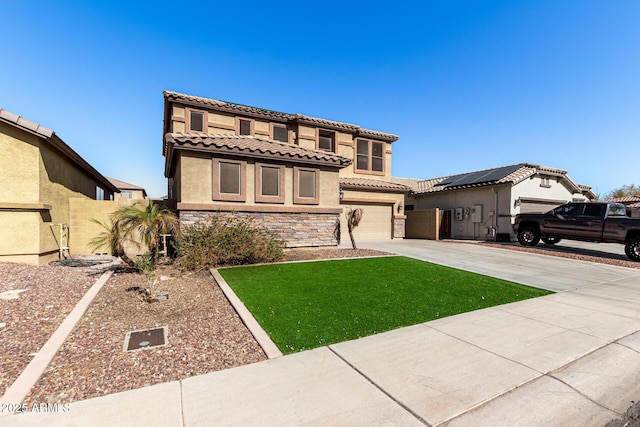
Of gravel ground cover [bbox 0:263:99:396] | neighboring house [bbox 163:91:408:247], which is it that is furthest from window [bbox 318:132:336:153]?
gravel ground cover [bbox 0:263:99:396]

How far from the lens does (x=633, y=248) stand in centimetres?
1132

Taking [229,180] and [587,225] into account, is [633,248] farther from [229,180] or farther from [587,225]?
[229,180]

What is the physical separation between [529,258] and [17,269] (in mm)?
16420

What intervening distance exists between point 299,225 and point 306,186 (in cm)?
173

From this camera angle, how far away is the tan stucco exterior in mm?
8070

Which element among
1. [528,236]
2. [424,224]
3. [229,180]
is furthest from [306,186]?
[528,236]

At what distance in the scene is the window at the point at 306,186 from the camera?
40.0 ft

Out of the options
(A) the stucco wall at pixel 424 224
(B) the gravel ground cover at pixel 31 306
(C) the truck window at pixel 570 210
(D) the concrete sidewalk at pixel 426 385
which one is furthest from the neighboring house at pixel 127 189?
(C) the truck window at pixel 570 210

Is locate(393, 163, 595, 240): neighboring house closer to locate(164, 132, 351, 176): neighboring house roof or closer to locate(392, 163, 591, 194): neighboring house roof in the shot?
locate(392, 163, 591, 194): neighboring house roof

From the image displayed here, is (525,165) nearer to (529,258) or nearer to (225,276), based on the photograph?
(529,258)

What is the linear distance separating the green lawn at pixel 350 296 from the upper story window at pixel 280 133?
9.94 m

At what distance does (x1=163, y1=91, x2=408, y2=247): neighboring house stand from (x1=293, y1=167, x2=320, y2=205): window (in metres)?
0.04

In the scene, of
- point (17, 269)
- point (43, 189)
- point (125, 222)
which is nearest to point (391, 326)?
point (125, 222)

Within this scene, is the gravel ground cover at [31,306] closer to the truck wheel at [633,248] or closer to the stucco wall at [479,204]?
the truck wheel at [633,248]
